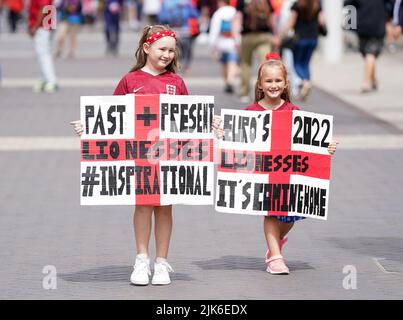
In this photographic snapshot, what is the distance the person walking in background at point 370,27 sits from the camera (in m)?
20.2

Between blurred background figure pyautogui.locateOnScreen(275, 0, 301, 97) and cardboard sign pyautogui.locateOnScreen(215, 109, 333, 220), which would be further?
blurred background figure pyautogui.locateOnScreen(275, 0, 301, 97)

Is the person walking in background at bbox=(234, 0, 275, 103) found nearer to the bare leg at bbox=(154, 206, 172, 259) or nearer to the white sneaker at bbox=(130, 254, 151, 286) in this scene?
the bare leg at bbox=(154, 206, 172, 259)

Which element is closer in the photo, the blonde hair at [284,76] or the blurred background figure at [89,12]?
the blonde hair at [284,76]

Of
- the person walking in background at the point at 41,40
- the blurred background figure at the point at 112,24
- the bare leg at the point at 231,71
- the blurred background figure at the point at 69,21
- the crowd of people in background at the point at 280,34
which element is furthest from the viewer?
the blurred background figure at the point at 112,24

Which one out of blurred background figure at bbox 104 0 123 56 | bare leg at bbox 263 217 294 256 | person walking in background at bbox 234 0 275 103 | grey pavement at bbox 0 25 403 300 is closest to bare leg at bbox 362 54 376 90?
person walking in background at bbox 234 0 275 103

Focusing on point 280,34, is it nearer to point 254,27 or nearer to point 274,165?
point 254,27

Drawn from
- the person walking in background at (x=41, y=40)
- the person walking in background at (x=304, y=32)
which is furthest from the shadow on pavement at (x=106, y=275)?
the person walking in background at (x=304, y=32)

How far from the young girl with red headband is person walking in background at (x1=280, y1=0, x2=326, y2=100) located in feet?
38.4

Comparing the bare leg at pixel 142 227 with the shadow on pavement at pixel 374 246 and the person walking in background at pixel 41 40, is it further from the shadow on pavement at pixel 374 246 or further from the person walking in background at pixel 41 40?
the person walking in background at pixel 41 40

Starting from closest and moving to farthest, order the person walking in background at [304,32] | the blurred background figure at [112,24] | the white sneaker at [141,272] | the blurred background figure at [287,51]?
the white sneaker at [141,272] < the person walking in background at [304,32] < the blurred background figure at [287,51] < the blurred background figure at [112,24]

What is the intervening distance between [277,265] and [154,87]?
1.25 metres

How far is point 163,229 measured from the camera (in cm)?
773

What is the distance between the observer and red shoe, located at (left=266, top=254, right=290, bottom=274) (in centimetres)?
791

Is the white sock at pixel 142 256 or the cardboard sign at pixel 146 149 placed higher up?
the cardboard sign at pixel 146 149
